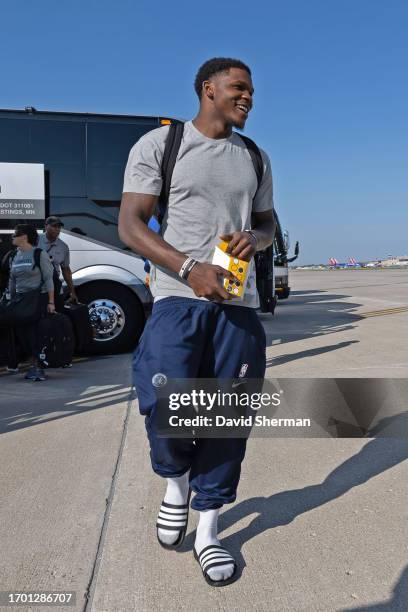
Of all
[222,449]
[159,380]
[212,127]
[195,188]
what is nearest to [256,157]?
[212,127]

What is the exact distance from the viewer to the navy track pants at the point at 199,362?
2135mm

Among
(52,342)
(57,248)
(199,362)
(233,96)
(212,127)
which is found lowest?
(52,342)

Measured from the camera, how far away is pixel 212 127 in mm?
2211

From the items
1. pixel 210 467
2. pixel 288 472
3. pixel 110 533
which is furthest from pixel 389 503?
pixel 110 533

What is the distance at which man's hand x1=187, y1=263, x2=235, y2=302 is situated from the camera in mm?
1988

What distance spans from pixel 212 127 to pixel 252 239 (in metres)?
0.48

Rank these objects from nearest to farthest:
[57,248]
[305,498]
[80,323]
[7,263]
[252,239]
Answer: [252,239] → [305,498] → [7,263] → [80,323] → [57,248]

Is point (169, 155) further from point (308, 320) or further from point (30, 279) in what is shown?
point (308, 320)

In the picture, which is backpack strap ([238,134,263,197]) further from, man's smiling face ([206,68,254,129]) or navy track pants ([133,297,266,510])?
navy track pants ([133,297,266,510])

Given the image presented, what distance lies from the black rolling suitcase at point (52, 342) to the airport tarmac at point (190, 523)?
112 cm

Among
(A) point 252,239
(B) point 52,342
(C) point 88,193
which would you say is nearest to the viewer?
(A) point 252,239

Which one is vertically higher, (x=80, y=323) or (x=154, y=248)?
(x=154, y=248)

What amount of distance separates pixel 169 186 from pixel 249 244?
0.38 metres

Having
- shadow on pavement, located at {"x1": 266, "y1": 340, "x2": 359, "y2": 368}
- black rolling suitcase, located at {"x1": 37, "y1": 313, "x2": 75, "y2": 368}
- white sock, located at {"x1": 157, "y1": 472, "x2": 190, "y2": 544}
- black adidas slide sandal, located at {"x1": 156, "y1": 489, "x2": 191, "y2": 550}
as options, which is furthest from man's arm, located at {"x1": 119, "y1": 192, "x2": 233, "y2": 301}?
shadow on pavement, located at {"x1": 266, "y1": 340, "x2": 359, "y2": 368}
